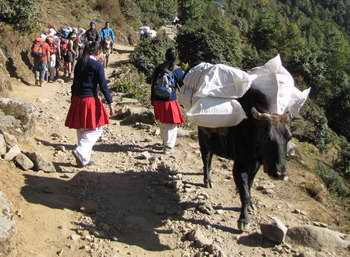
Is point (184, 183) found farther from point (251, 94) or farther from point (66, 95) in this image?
point (66, 95)

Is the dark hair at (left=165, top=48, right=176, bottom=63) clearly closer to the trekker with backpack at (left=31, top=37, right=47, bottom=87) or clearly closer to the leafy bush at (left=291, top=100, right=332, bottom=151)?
the trekker with backpack at (left=31, top=37, right=47, bottom=87)

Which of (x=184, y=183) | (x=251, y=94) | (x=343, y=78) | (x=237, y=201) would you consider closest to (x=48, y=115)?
(x=184, y=183)

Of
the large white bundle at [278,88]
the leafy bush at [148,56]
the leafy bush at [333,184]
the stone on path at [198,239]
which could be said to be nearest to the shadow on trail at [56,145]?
the stone on path at [198,239]

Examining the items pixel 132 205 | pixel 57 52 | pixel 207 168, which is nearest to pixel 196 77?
pixel 207 168

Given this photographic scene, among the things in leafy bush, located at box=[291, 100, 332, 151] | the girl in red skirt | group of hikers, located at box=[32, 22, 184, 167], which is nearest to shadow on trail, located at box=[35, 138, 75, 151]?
group of hikers, located at box=[32, 22, 184, 167]

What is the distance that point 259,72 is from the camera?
6.52m

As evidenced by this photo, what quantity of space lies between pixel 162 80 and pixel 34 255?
14.0 feet

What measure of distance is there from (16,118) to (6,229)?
4.04 meters

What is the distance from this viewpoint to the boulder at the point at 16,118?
8.62 metres

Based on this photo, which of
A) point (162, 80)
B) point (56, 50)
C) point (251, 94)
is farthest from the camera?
point (56, 50)

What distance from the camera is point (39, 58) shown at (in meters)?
15.3

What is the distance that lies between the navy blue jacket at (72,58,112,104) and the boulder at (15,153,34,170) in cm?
119

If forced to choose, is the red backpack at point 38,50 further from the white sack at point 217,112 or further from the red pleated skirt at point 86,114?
the white sack at point 217,112

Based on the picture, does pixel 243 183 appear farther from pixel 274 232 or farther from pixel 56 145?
pixel 56 145
